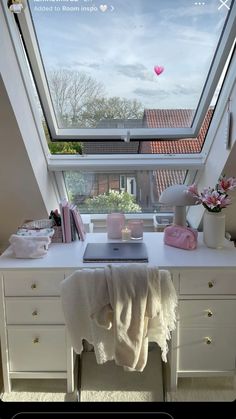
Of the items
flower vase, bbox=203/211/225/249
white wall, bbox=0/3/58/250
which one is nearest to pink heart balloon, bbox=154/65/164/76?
white wall, bbox=0/3/58/250

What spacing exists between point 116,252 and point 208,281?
0.49 meters

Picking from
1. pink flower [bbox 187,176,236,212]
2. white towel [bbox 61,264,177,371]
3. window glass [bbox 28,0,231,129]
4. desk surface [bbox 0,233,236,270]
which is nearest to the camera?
white towel [bbox 61,264,177,371]

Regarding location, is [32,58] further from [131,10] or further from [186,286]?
[186,286]

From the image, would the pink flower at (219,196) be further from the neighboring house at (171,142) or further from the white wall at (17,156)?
the white wall at (17,156)

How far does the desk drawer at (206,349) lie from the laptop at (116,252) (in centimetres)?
43

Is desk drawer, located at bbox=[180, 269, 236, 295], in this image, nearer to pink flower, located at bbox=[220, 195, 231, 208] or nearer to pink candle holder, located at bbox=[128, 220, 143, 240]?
pink flower, located at bbox=[220, 195, 231, 208]

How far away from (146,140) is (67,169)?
0.52 m

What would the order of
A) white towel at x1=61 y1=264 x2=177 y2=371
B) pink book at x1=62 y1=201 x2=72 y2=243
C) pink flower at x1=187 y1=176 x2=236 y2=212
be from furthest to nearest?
pink book at x1=62 y1=201 x2=72 y2=243
pink flower at x1=187 y1=176 x2=236 y2=212
white towel at x1=61 y1=264 x2=177 y2=371

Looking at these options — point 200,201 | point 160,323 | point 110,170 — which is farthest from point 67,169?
point 160,323

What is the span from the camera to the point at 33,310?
164 cm

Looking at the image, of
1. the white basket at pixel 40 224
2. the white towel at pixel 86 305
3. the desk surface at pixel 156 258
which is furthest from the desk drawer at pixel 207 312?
the white basket at pixel 40 224

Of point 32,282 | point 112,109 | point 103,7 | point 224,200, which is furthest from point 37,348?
point 103,7

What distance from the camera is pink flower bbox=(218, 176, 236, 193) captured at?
1700 mm

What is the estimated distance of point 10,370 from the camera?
170 centimetres
